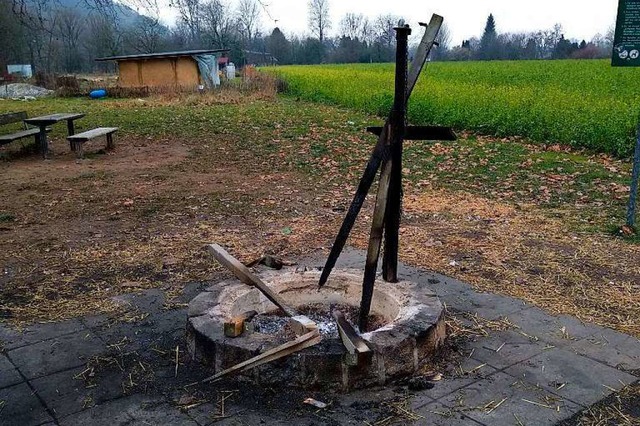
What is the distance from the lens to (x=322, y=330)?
3904mm

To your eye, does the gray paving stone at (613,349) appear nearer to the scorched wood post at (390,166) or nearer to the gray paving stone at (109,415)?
the scorched wood post at (390,166)

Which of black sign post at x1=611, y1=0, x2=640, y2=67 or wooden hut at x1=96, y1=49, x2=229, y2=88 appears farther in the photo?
wooden hut at x1=96, y1=49, x2=229, y2=88

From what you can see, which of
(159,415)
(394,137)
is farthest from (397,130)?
(159,415)

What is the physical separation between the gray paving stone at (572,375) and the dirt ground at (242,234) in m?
0.68

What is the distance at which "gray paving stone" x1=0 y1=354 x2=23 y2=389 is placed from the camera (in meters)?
3.34

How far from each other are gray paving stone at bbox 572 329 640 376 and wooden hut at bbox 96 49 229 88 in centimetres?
2696

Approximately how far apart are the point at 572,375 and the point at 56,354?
311 cm

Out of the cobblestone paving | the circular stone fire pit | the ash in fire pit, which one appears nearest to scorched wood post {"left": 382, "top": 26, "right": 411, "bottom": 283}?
the circular stone fire pit

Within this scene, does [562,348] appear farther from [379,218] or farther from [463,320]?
[379,218]

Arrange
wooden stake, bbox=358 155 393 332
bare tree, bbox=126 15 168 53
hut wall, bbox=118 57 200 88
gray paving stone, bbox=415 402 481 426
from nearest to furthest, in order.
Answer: gray paving stone, bbox=415 402 481 426 < wooden stake, bbox=358 155 393 332 < bare tree, bbox=126 15 168 53 < hut wall, bbox=118 57 200 88

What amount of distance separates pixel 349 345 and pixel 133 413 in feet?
3.82

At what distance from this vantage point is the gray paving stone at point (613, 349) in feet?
11.4

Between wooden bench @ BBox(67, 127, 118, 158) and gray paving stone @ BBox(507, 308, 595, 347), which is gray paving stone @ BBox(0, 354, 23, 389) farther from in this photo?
wooden bench @ BBox(67, 127, 118, 158)

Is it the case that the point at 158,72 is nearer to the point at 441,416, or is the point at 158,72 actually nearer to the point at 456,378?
the point at 456,378
